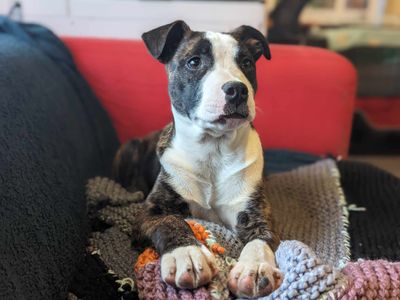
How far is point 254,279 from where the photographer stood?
3.46 ft

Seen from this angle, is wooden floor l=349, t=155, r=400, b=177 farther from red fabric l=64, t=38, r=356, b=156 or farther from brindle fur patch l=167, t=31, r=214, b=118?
brindle fur patch l=167, t=31, r=214, b=118

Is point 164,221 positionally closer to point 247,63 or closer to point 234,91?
point 234,91

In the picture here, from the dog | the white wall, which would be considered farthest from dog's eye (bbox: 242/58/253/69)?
the white wall

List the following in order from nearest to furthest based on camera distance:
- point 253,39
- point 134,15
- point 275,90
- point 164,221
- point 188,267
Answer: point 188,267 < point 164,221 < point 253,39 < point 275,90 < point 134,15

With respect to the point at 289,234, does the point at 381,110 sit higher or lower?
lower

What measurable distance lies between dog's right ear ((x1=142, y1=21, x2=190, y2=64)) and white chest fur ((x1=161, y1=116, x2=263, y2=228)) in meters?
0.21

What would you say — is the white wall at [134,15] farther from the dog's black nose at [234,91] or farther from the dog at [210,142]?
the dog's black nose at [234,91]

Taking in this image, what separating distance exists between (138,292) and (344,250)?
1.89ft

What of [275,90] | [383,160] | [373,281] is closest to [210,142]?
[373,281]

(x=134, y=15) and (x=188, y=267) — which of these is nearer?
(x=188, y=267)

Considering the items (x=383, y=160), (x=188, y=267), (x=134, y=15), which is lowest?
(x=383, y=160)

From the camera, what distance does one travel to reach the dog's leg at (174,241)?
41.2 inches

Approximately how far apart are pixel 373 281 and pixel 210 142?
0.56 m

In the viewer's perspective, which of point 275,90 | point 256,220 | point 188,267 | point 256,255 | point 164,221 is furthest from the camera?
point 275,90
